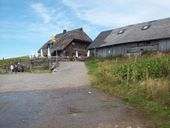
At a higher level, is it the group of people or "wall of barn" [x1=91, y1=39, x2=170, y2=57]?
"wall of barn" [x1=91, y1=39, x2=170, y2=57]

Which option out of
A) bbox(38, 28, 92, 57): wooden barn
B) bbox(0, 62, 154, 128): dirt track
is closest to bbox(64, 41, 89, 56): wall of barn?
bbox(38, 28, 92, 57): wooden barn

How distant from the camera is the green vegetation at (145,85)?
1205cm

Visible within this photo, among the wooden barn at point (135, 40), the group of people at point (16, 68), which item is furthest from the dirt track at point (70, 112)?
the wooden barn at point (135, 40)

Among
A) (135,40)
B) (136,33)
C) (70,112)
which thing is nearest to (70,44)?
(136,33)

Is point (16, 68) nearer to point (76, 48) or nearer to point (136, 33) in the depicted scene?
point (136, 33)

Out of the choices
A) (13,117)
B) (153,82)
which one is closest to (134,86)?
(153,82)

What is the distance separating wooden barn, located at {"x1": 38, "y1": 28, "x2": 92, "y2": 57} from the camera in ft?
206

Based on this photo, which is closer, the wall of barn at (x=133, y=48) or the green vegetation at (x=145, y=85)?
the green vegetation at (x=145, y=85)

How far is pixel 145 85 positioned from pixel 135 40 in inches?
1243

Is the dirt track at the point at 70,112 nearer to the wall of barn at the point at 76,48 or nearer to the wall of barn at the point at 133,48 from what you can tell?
the wall of barn at the point at 133,48

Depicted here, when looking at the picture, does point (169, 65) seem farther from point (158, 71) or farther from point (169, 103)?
point (169, 103)

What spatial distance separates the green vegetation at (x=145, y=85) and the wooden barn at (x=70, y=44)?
130ft

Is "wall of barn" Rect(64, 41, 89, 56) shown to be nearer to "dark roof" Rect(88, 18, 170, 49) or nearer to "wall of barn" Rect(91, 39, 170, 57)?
"dark roof" Rect(88, 18, 170, 49)

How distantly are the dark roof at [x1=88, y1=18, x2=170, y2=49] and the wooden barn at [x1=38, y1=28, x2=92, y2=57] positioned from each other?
6.89 m
